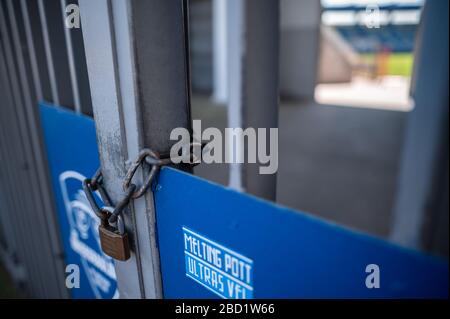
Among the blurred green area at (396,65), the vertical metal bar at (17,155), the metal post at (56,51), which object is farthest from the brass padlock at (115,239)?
the blurred green area at (396,65)

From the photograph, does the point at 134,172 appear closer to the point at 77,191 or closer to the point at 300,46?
the point at 77,191

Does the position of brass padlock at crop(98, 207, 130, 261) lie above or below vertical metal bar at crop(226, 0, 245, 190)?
below

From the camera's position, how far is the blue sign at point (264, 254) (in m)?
0.46

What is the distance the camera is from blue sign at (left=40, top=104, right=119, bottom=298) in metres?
1.04

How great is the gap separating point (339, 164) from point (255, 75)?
292 centimetres

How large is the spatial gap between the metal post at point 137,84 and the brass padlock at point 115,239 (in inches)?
1.4

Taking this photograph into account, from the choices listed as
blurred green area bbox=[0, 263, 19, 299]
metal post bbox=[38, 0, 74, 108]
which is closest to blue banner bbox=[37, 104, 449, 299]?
metal post bbox=[38, 0, 74, 108]

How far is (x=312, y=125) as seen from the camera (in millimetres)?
5586

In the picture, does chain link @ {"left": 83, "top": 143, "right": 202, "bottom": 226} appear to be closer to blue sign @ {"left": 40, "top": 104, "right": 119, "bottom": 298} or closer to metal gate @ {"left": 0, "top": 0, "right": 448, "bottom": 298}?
metal gate @ {"left": 0, "top": 0, "right": 448, "bottom": 298}

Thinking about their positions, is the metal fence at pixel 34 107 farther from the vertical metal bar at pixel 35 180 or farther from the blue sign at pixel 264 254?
the blue sign at pixel 264 254

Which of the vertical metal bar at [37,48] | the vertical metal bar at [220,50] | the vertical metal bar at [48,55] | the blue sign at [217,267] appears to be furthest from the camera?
the vertical metal bar at [220,50]

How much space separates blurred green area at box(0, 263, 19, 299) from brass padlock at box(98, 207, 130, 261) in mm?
1917

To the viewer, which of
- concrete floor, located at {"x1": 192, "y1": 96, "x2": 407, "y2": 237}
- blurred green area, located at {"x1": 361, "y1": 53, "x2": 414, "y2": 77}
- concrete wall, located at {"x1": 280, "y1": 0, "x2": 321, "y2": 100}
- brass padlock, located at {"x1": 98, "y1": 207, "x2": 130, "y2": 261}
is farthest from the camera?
blurred green area, located at {"x1": 361, "y1": 53, "x2": 414, "y2": 77}

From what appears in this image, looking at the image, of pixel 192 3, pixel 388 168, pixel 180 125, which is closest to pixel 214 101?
pixel 192 3
